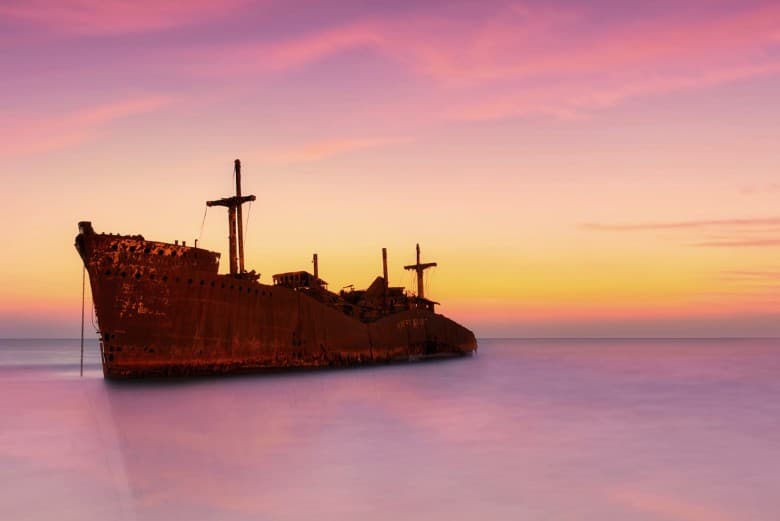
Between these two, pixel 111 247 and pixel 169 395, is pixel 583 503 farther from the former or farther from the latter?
pixel 111 247

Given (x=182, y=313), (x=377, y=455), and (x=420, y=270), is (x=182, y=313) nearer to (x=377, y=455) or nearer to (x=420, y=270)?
(x=377, y=455)

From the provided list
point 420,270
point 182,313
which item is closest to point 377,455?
point 182,313

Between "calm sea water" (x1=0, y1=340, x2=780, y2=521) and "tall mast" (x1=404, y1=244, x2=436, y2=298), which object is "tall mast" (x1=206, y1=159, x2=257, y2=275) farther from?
"tall mast" (x1=404, y1=244, x2=436, y2=298)

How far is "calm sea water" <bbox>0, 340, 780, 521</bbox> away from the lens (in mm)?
10328

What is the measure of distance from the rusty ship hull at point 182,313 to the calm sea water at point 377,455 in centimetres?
148

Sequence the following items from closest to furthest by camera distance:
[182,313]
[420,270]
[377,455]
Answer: [377,455]
[182,313]
[420,270]

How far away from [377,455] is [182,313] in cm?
1688

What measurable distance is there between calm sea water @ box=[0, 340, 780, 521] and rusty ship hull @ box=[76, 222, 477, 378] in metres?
1.48

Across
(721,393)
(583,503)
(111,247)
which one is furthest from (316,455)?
(721,393)

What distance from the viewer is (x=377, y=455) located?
572 inches

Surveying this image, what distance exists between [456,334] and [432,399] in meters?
36.7

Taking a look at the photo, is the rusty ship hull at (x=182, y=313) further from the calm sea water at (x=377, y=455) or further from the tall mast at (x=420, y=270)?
the tall mast at (x=420, y=270)

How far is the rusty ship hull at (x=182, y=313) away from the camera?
91.0 ft

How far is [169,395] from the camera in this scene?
24.7 m
